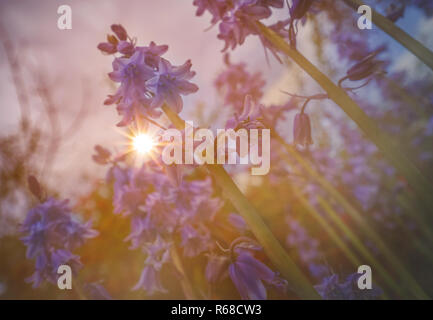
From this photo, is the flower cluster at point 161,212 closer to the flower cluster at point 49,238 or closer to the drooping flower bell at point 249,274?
the flower cluster at point 49,238

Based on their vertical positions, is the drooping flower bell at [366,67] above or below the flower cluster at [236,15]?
below

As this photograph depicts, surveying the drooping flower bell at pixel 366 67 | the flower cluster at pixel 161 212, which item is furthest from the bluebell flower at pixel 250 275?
the drooping flower bell at pixel 366 67

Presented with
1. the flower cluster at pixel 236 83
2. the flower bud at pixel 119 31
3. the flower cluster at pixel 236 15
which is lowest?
the flower bud at pixel 119 31

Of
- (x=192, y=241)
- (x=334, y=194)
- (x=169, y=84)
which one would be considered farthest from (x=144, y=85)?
(x=334, y=194)

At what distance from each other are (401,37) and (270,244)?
0.81 meters

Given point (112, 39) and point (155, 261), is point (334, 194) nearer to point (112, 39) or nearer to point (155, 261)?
point (155, 261)

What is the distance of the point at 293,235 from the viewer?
3582 mm

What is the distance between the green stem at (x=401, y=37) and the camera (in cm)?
96

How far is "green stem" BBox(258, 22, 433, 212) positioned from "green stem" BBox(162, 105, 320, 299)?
436mm

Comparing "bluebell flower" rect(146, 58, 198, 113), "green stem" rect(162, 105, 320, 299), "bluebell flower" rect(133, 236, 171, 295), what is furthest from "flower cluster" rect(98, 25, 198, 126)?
"bluebell flower" rect(133, 236, 171, 295)

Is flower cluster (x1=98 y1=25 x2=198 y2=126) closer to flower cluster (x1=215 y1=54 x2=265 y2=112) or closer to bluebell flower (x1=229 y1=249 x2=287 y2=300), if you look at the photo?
bluebell flower (x1=229 y1=249 x2=287 y2=300)

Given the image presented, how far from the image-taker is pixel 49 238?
1345 millimetres

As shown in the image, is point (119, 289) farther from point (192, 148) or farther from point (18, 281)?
point (192, 148)

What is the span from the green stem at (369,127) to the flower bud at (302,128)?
0.21 metres
